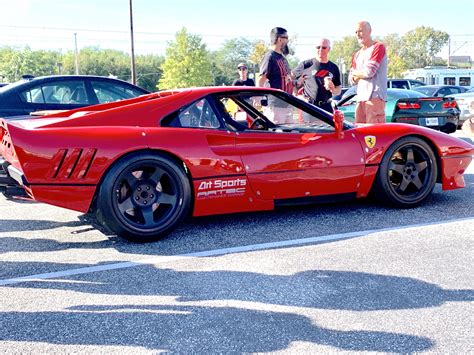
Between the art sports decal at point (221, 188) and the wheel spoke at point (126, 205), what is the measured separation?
518 mm

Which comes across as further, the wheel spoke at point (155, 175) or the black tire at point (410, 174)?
the black tire at point (410, 174)

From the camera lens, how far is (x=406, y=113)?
9883mm

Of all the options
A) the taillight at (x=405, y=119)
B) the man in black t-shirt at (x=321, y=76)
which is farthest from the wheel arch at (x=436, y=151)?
the taillight at (x=405, y=119)

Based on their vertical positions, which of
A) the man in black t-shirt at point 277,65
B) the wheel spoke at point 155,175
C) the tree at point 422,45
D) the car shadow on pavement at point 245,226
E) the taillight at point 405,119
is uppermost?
the tree at point 422,45

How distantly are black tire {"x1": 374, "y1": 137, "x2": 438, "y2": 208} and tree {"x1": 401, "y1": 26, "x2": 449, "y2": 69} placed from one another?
10449cm

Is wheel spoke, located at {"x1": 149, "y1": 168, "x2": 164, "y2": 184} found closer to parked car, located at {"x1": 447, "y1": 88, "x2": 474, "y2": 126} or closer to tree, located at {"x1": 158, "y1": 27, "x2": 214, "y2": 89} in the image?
parked car, located at {"x1": 447, "y1": 88, "x2": 474, "y2": 126}

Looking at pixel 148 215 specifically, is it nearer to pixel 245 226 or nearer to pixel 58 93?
pixel 245 226

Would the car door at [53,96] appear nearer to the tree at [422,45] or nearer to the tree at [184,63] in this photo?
the tree at [184,63]

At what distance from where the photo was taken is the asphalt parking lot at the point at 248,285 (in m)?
2.39

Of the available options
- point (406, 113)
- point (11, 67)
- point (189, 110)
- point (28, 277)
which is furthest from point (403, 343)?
point (11, 67)

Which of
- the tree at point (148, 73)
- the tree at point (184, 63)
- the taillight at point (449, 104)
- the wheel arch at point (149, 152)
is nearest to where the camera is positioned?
the wheel arch at point (149, 152)

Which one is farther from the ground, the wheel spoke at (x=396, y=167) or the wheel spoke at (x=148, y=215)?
the wheel spoke at (x=396, y=167)

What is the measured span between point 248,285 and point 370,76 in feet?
11.8

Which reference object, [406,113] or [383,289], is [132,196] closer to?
[383,289]
